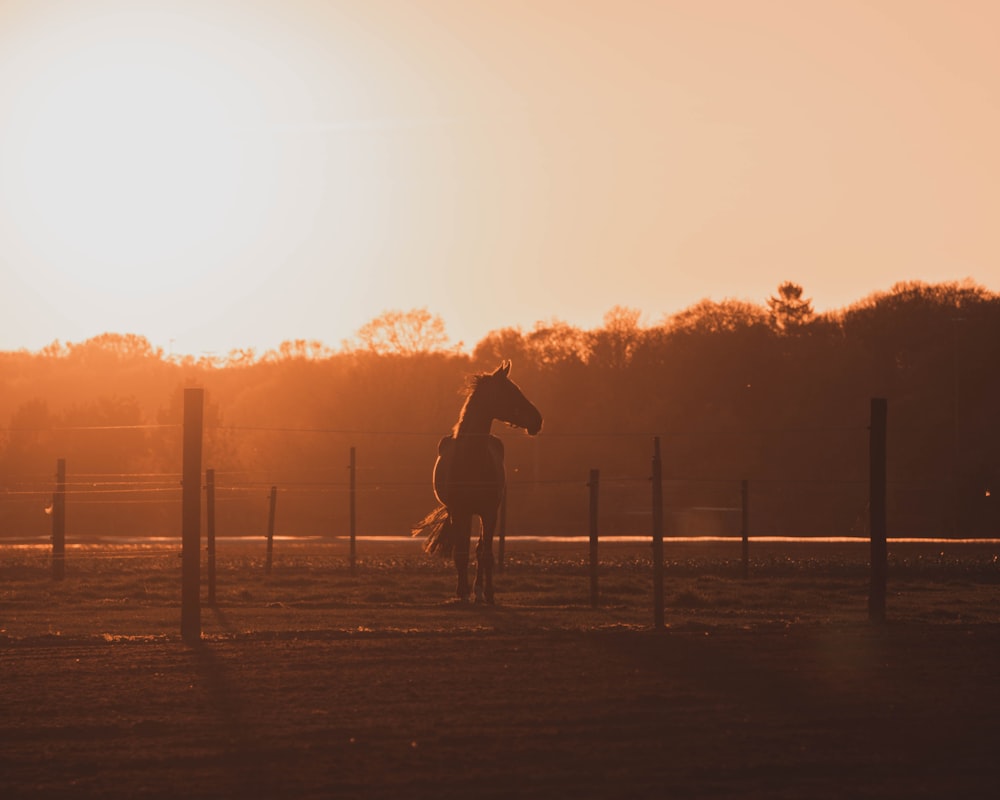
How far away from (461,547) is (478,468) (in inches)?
42.4

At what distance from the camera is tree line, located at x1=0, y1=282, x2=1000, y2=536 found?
47.7m

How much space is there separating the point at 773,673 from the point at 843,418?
55711 mm

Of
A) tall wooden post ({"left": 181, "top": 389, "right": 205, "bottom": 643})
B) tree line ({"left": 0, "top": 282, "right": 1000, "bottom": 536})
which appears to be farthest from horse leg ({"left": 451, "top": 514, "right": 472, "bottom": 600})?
tree line ({"left": 0, "top": 282, "right": 1000, "bottom": 536})

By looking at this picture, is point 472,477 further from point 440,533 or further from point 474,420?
point 440,533

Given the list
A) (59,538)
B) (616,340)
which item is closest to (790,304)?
(616,340)

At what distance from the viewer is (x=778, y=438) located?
193ft

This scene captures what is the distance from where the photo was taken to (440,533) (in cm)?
1780

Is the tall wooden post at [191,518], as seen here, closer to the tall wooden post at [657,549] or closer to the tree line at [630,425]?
the tall wooden post at [657,549]

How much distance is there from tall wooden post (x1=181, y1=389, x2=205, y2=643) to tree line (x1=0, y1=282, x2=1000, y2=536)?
2919cm

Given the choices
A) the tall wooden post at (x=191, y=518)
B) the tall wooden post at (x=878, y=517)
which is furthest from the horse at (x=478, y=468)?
the tall wooden post at (x=191, y=518)

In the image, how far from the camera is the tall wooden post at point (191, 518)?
1261cm

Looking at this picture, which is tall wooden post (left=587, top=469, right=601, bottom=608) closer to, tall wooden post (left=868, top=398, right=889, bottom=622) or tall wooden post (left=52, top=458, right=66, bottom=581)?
tall wooden post (left=868, top=398, right=889, bottom=622)

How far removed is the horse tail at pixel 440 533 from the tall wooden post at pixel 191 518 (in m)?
4.74

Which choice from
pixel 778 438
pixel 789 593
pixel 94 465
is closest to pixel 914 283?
pixel 778 438
